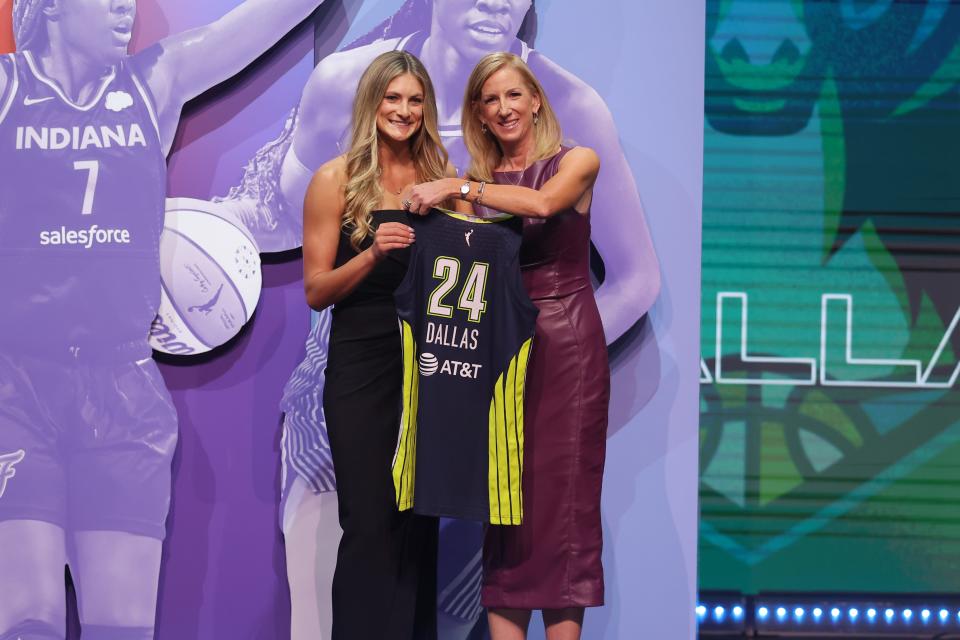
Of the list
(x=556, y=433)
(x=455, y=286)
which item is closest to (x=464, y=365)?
(x=455, y=286)

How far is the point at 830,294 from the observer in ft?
13.1

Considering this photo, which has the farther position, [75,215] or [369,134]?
[75,215]

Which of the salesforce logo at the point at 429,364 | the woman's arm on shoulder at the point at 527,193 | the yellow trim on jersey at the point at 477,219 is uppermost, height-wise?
the woman's arm on shoulder at the point at 527,193

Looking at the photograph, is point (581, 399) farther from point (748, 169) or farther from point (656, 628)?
point (748, 169)

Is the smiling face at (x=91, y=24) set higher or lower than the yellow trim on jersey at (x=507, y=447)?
higher

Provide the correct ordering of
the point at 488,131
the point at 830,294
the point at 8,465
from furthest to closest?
the point at 830,294
the point at 8,465
the point at 488,131

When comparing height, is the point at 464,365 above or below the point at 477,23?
below

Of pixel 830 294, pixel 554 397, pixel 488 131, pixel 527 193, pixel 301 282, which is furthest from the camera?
pixel 830 294

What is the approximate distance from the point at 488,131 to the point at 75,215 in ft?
5.07

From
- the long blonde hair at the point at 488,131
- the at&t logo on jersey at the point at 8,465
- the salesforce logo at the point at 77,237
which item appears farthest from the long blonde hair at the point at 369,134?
the at&t logo on jersey at the point at 8,465

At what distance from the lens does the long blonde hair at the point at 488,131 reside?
8.57 feet

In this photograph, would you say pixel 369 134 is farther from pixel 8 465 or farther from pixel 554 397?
pixel 8 465

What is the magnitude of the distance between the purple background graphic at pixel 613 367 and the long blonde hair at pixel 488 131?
2.52 ft

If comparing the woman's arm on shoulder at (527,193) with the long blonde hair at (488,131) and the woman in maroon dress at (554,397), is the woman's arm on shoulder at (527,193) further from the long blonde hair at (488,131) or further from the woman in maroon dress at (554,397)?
the long blonde hair at (488,131)
